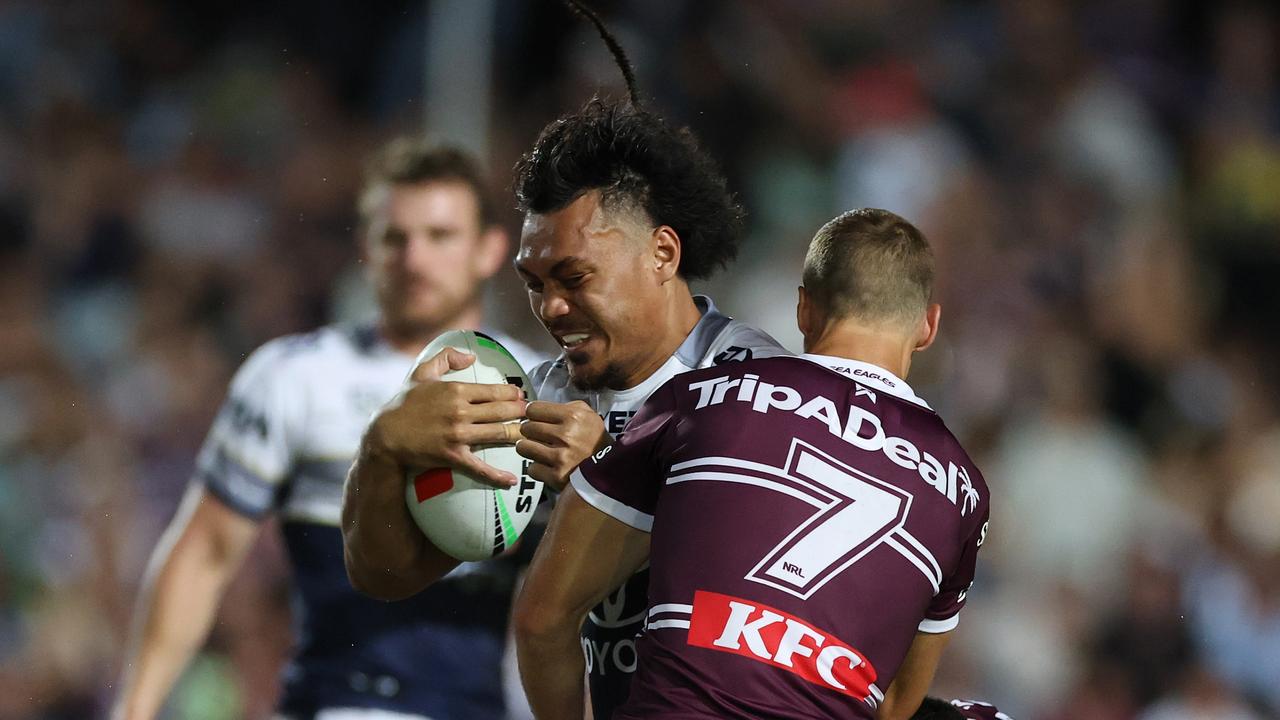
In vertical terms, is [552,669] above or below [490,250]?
below

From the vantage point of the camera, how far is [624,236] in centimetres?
292

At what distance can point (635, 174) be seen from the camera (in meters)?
3.01

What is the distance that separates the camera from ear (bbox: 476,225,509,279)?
4.31m

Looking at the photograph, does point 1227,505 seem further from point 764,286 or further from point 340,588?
point 340,588

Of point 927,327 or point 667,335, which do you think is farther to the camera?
point 667,335

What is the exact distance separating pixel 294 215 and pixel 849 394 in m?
6.24

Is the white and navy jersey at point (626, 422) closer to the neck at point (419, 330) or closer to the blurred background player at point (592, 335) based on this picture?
the blurred background player at point (592, 335)

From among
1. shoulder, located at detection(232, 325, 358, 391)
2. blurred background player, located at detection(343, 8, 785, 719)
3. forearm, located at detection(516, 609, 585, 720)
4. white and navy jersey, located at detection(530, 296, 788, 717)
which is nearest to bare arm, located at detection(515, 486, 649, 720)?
forearm, located at detection(516, 609, 585, 720)

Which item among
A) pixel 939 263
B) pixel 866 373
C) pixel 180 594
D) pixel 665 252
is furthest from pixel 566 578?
pixel 939 263

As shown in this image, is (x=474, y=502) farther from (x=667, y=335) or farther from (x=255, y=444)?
(x=255, y=444)

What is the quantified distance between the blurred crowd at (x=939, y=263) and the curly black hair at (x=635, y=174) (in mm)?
3384

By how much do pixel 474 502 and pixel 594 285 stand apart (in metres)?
0.46

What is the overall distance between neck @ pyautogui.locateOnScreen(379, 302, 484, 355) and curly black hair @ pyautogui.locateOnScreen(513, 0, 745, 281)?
44.0 inches

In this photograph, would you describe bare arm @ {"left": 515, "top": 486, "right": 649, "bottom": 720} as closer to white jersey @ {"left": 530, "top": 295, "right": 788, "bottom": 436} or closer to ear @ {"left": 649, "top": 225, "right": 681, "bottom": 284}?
white jersey @ {"left": 530, "top": 295, "right": 788, "bottom": 436}
